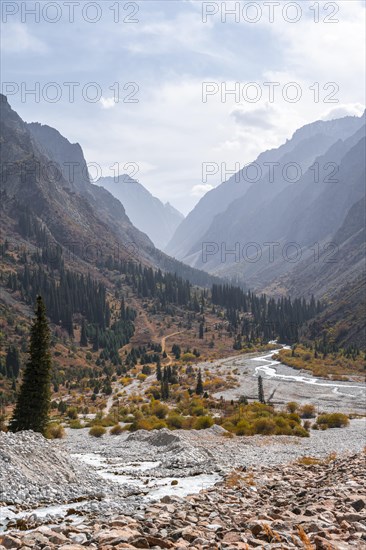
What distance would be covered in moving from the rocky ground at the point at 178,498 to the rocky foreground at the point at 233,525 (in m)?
0.03

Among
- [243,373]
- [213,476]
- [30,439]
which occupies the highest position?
[30,439]

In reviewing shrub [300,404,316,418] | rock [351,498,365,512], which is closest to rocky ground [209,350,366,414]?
shrub [300,404,316,418]

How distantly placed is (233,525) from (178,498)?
516 cm

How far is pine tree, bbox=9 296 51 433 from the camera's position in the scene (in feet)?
116

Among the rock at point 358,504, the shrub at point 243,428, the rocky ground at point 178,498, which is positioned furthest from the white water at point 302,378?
the rock at point 358,504

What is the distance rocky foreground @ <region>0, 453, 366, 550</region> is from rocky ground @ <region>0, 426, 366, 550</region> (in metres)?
0.03

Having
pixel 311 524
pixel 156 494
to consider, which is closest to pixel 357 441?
pixel 156 494

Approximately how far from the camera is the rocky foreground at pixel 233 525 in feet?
34.4

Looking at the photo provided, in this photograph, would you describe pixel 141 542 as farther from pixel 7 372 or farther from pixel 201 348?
pixel 201 348

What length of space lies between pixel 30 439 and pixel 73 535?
11736 mm

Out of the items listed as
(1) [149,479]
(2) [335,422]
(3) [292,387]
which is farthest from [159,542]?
(3) [292,387]

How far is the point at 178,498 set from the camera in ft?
56.1

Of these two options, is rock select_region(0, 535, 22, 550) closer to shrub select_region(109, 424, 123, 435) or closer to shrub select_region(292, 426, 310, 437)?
shrub select_region(109, 424, 123, 435)

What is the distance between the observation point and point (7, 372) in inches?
3423
